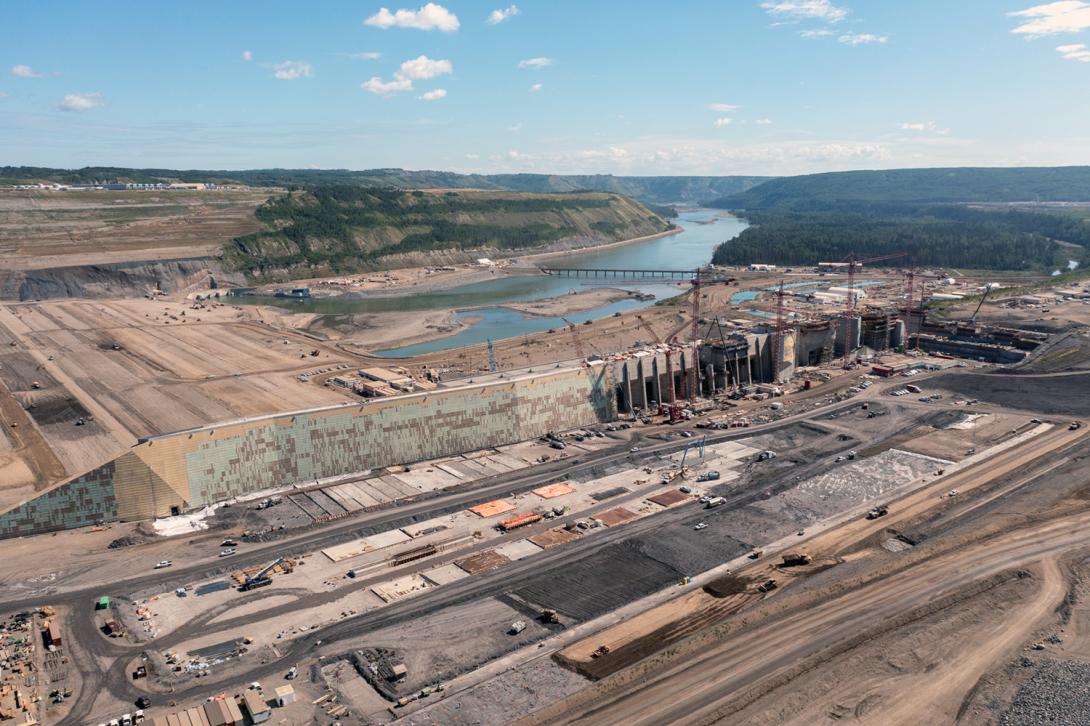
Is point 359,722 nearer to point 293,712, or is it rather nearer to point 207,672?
point 293,712

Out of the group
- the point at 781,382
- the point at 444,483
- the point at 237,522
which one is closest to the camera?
the point at 237,522

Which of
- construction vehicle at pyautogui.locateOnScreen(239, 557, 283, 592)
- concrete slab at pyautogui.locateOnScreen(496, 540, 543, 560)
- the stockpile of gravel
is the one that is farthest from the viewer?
concrete slab at pyautogui.locateOnScreen(496, 540, 543, 560)

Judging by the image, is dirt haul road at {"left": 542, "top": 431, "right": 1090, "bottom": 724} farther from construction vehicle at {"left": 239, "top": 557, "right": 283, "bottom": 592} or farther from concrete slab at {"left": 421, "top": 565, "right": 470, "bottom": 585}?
construction vehicle at {"left": 239, "top": 557, "right": 283, "bottom": 592}

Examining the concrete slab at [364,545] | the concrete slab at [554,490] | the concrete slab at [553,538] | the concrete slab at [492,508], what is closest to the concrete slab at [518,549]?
the concrete slab at [553,538]

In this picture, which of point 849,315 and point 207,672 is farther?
point 849,315

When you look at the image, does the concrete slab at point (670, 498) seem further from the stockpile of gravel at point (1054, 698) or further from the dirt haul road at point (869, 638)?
the stockpile of gravel at point (1054, 698)

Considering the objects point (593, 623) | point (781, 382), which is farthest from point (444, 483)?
point (781, 382)

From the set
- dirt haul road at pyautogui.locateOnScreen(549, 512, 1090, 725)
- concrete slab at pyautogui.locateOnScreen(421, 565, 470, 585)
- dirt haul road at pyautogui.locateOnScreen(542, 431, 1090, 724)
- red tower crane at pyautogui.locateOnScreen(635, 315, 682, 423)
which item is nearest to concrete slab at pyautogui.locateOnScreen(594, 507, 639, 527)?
concrete slab at pyautogui.locateOnScreen(421, 565, 470, 585)
